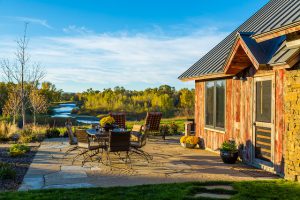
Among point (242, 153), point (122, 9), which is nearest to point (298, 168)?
point (242, 153)

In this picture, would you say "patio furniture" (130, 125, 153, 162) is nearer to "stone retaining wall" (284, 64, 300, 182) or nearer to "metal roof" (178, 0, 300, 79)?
"metal roof" (178, 0, 300, 79)

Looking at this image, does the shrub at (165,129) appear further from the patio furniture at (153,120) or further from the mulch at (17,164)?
the mulch at (17,164)

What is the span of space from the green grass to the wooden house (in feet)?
2.80

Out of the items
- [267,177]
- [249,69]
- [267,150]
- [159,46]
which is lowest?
[267,177]

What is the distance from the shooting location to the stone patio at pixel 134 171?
643 centimetres

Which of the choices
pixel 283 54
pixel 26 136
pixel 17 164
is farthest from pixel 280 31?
pixel 26 136

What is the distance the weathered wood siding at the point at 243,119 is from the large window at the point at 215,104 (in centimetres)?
25

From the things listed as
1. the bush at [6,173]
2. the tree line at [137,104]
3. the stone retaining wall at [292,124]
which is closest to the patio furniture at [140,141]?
the bush at [6,173]

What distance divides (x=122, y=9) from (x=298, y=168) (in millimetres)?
11920

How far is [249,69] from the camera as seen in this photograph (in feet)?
27.8

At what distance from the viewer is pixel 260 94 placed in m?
7.94

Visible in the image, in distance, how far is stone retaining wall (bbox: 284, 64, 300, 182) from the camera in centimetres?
627

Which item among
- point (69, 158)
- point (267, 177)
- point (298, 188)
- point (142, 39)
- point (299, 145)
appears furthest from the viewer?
point (142, 39)

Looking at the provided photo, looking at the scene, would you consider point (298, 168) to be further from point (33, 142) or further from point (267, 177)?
point (33, 142)
